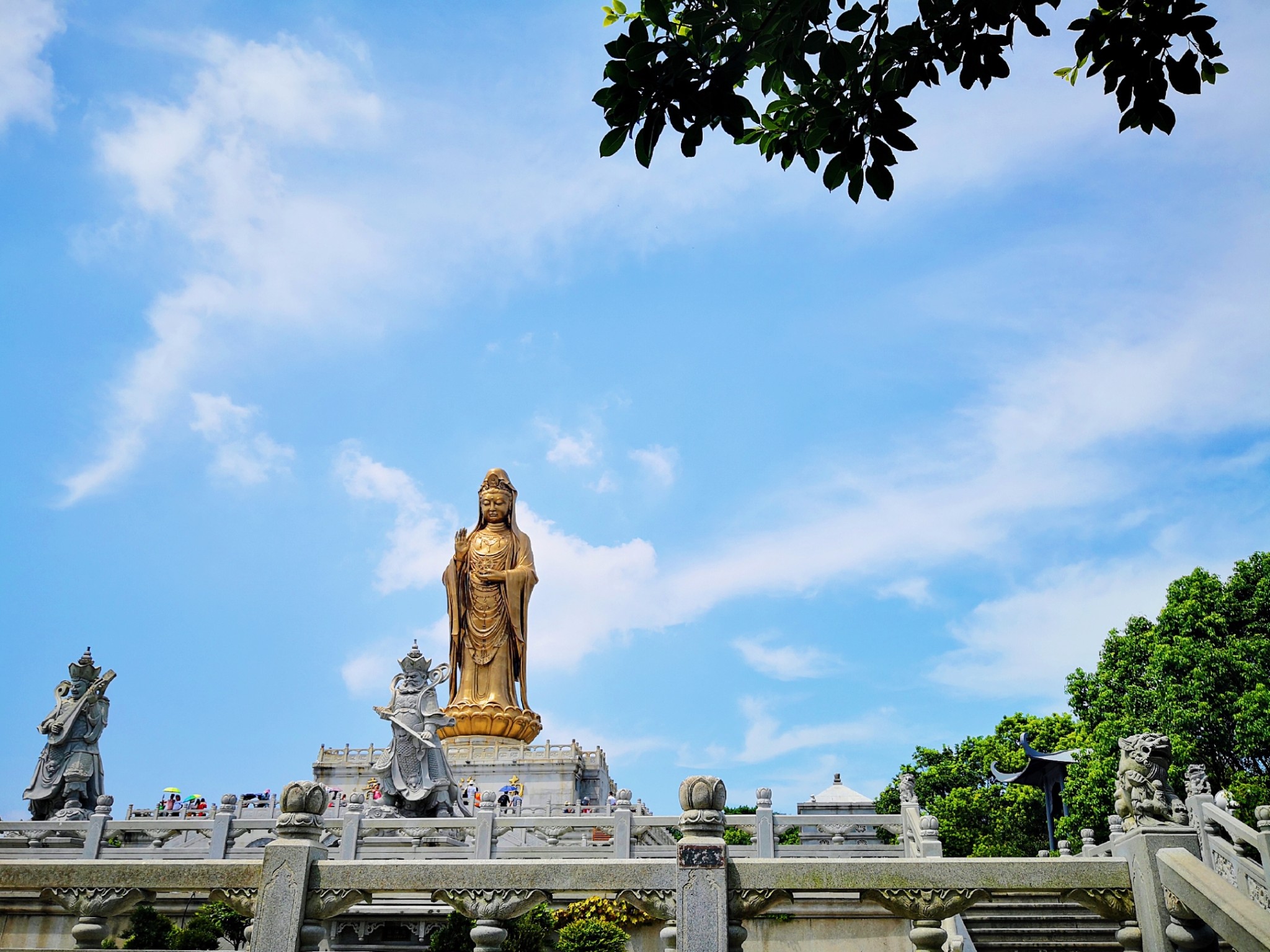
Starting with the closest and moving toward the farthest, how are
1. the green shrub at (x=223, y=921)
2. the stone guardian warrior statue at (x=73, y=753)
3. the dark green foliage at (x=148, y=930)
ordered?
the dark green foliage at (x=148, y=930)
the green shrub at (x=223, y=921)
the stone guardian warrior statue at (x=73, y=753)

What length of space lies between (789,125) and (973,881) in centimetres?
536

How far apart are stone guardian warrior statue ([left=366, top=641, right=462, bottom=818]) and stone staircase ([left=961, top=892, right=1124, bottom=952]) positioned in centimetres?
830

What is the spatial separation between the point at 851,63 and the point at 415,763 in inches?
547

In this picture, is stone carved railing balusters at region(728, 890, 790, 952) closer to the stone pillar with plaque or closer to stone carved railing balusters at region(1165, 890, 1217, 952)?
the stone pillar with plaque

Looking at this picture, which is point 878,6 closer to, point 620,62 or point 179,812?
point 620,62

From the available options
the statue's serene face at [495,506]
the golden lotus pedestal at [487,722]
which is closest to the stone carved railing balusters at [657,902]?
the golden lotus pedestal at [487,722]

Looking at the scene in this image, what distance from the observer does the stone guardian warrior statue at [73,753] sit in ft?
60.1

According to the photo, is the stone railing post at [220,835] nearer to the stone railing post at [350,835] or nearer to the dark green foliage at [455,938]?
the stone railing post at [350,835]

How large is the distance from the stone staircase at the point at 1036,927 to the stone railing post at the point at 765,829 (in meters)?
2.46

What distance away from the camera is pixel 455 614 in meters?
32.2

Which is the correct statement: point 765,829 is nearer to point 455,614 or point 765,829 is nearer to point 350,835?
point 350,835

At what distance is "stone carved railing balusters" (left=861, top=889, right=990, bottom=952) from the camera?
729cm

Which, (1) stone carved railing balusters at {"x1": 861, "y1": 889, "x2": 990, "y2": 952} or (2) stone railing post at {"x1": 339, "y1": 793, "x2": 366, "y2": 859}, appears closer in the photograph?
(1) stone carved railing balusters at {"x1": 861, "y1": 889, "x2": 990, "y2": 952}

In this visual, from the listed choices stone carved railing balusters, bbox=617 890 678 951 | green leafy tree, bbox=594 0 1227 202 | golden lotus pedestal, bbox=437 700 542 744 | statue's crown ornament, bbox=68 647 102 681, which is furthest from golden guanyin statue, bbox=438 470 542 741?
green leafy tree, bbox=594 0 1227 202
